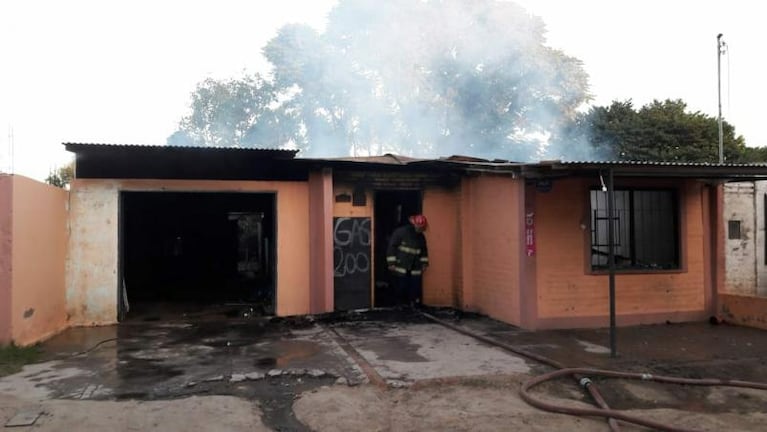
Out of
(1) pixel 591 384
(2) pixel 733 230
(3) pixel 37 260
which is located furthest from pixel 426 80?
(1) pixel 591 384

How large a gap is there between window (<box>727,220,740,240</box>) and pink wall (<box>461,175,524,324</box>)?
465 centimetres

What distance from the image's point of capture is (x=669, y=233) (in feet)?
33.6

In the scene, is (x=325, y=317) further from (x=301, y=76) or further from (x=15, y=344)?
(x=301, y=76)

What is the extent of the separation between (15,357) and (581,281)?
842 cm

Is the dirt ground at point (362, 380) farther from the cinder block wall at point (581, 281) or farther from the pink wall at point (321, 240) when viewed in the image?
the pink wall at point (321, 240)

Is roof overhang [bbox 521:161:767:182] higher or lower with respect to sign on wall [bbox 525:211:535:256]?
higher

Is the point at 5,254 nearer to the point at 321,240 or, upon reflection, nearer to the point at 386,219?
the point at 321,240

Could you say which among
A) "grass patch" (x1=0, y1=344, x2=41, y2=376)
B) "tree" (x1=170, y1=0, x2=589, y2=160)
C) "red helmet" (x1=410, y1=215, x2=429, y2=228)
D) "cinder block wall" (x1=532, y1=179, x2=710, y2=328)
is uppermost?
"tree" (x1=170, y1=0, x2=589, y2=160)

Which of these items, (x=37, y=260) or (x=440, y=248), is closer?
(x=37, y=260)

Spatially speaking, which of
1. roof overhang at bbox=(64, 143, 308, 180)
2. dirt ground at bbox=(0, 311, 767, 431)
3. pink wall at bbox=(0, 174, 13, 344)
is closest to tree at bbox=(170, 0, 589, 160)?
roof overhang at bbox=(64, 143, 308, 180)

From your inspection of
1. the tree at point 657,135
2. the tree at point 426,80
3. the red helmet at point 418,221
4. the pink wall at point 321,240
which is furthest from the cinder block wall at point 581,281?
the tree at point 426,80

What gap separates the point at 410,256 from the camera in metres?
10.9

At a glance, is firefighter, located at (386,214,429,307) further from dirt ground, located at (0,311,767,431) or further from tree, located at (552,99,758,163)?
tree, located at (552,99,758,163)

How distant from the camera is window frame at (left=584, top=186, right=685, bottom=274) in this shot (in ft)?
31.4
